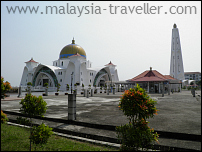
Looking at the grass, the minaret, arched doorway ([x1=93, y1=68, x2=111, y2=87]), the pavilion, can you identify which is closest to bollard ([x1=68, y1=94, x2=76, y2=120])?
the grass

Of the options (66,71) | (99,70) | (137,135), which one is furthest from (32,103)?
(99,70)

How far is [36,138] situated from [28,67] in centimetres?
5500

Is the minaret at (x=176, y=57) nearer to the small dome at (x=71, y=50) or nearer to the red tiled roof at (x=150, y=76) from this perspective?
the red tiled roof at (x=150, y=76)

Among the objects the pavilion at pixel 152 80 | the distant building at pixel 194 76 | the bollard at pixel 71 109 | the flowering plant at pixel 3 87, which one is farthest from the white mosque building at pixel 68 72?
the distant building at pixel 194 76

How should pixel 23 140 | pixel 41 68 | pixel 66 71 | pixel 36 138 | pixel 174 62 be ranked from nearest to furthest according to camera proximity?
pixel 36 138
pixel 23 140
pixel 66 71
pixel 41 68
pixel 174 62

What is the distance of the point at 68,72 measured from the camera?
4700 centimetres

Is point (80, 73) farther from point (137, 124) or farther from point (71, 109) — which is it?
point (137, 124)

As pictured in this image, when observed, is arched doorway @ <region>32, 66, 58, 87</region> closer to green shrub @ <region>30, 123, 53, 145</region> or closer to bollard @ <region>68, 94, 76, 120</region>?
bollard @ <region>68, 94, 76, 120</region>

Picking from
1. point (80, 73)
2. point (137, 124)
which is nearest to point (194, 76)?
point (80, 73)

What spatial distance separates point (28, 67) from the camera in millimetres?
53875

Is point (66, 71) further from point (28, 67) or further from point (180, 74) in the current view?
point (180, 74)

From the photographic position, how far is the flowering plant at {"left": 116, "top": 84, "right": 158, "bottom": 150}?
3.83 m

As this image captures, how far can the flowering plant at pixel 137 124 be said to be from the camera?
3830 millimetres

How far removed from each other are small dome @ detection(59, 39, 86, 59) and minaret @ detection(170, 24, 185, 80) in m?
32.4
